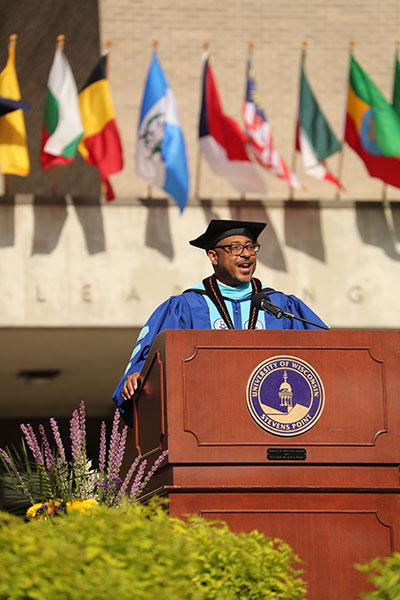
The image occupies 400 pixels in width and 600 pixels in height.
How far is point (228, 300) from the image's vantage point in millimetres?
5371

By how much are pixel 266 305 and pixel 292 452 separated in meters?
0.82

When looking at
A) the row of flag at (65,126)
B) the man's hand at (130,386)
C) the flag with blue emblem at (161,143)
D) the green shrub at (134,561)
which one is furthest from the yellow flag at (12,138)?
the green shrub at (134,561)

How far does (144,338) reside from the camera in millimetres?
5133

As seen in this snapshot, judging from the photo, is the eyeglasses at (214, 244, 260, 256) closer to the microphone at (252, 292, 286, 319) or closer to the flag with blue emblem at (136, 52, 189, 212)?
the microphone at (252, 292, 286, 319)

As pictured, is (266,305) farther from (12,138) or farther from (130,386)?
(12,138)

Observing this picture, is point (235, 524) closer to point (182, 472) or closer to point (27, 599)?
point (182, 472)

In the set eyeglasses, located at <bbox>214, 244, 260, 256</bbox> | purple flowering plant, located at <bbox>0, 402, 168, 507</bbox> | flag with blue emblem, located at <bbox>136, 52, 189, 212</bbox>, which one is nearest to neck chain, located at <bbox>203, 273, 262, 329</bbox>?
eyeglasses, located at <bbox>214, 244, 260, 256</bbox>

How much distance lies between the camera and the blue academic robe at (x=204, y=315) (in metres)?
5.14

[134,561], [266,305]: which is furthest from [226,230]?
[134,561]

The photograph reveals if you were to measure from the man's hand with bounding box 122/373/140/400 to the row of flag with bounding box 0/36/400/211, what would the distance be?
31.0ft

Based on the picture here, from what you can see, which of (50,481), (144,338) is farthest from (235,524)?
(144,338)

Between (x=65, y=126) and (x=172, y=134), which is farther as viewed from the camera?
(x=172, y=134)

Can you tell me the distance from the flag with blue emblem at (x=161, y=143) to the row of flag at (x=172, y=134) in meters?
0.01

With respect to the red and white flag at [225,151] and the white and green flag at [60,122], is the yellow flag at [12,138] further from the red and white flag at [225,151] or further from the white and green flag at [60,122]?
the red and white flag at [225,151]
